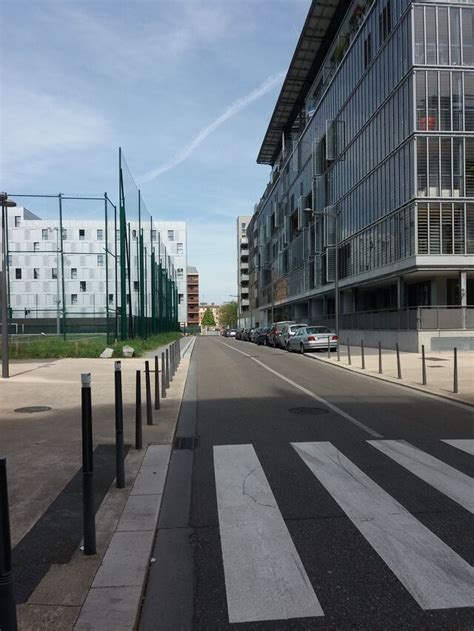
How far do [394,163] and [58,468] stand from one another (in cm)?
3015

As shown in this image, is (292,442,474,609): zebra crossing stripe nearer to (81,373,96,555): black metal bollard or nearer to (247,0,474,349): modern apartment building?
(81,373,96,555): black metal bollard

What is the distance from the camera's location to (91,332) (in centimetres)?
3472

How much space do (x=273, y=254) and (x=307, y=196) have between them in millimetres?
26802

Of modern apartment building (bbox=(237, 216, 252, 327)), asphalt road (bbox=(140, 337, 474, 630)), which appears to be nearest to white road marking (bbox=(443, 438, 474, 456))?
asphalt road (bbox=(140, 337, 474, 630))

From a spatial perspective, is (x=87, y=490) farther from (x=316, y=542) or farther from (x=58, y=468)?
(x=58, y=468)

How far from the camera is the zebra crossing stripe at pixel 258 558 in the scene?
3.33m

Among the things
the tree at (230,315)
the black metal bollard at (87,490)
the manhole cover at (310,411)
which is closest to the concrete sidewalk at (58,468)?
the black metal bollard at (87,490)

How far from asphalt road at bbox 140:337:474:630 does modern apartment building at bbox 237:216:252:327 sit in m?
118

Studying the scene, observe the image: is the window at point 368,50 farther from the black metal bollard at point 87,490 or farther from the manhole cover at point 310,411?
the black metal bollard at point 87,490

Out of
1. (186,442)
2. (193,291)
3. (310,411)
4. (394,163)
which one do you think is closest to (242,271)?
(193,291)

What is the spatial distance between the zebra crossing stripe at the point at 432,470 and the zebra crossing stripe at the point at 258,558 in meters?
1.70

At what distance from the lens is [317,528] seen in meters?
4.55

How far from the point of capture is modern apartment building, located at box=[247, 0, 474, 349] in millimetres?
29609

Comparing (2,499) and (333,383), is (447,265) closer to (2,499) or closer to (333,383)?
(333,383)
